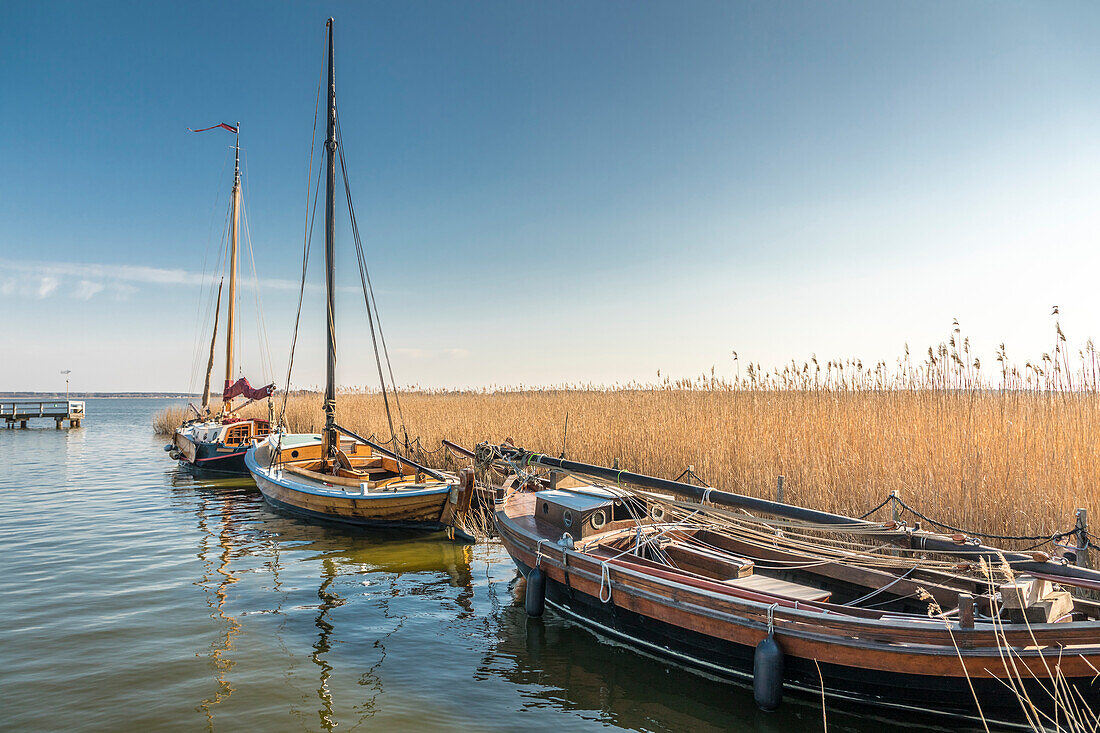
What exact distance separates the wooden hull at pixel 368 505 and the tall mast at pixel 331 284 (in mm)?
1603

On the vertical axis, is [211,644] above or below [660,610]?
below

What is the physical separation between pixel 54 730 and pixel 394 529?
621 centimetres

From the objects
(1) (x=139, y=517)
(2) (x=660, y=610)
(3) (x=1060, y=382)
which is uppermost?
(3) (x=1060, y=382)

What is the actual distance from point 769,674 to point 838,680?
0.45m

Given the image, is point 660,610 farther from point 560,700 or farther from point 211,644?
point 211,644

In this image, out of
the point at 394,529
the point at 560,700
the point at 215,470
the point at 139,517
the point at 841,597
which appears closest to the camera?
the point at 560,700

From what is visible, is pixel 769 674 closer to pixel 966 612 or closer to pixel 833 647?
pixel 833 647

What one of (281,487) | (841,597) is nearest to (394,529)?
(281,487)

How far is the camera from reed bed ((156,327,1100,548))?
6.46m

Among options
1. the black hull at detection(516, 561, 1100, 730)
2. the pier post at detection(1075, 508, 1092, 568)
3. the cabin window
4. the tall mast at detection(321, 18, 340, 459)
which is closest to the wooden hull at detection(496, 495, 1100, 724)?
the black hull at detection(516, 561, 1100, 730)

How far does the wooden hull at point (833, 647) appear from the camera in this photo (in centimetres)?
370

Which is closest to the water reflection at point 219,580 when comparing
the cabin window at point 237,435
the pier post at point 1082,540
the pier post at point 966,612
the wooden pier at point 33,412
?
the cabin window at point 237,435

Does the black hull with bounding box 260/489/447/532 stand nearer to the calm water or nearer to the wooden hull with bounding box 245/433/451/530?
the wooden hull with bounding box 245/433/451/530

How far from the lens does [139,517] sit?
40.6 feet
